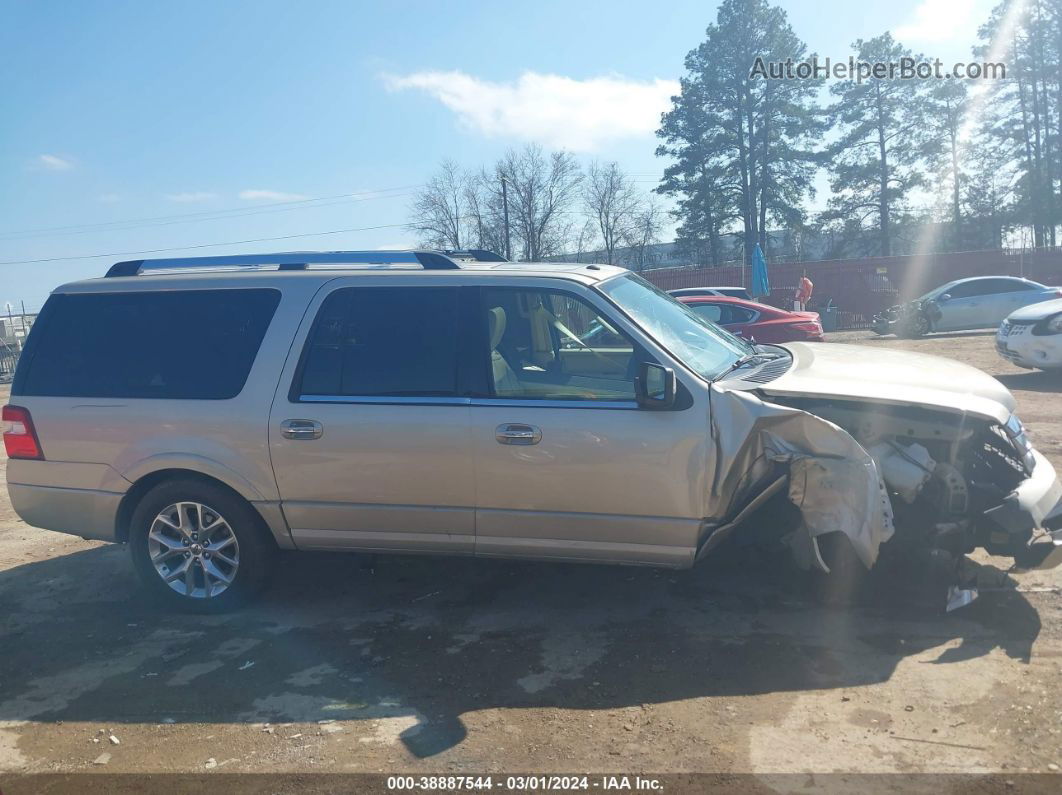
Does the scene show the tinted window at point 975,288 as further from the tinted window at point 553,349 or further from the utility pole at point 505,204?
the utility pole at point 505,204

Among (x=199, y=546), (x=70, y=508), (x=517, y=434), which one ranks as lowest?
(x=199, y=546)

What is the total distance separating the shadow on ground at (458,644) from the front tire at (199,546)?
15 cm

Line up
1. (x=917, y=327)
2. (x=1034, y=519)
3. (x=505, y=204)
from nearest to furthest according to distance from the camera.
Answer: (x=1034, y=519) → (x=917, y=327) → (x=505, y=204)

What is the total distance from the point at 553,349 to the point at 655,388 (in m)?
0.81

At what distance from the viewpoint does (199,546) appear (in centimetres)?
511

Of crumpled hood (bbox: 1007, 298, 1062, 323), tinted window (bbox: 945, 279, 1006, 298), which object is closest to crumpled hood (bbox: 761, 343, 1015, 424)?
crumpled hood (bbox: 1007, 298, 1062, 323)

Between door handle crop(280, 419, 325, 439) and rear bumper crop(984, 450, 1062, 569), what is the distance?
354cm

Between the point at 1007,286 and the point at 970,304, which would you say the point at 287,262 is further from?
the point at 1007,286

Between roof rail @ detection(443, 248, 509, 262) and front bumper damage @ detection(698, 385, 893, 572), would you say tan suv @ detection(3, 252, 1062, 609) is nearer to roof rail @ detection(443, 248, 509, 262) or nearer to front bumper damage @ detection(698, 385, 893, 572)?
front bumper damage @ detection(698, 385, 893, 572)

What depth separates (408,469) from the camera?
15.3 ft

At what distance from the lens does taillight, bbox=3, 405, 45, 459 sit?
5195 millimetres

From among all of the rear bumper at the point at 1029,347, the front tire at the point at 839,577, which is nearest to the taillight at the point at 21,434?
the front tire at the point at 839,577

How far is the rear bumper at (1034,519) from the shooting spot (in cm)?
434

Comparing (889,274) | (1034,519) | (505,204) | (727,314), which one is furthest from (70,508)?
(505,204)
